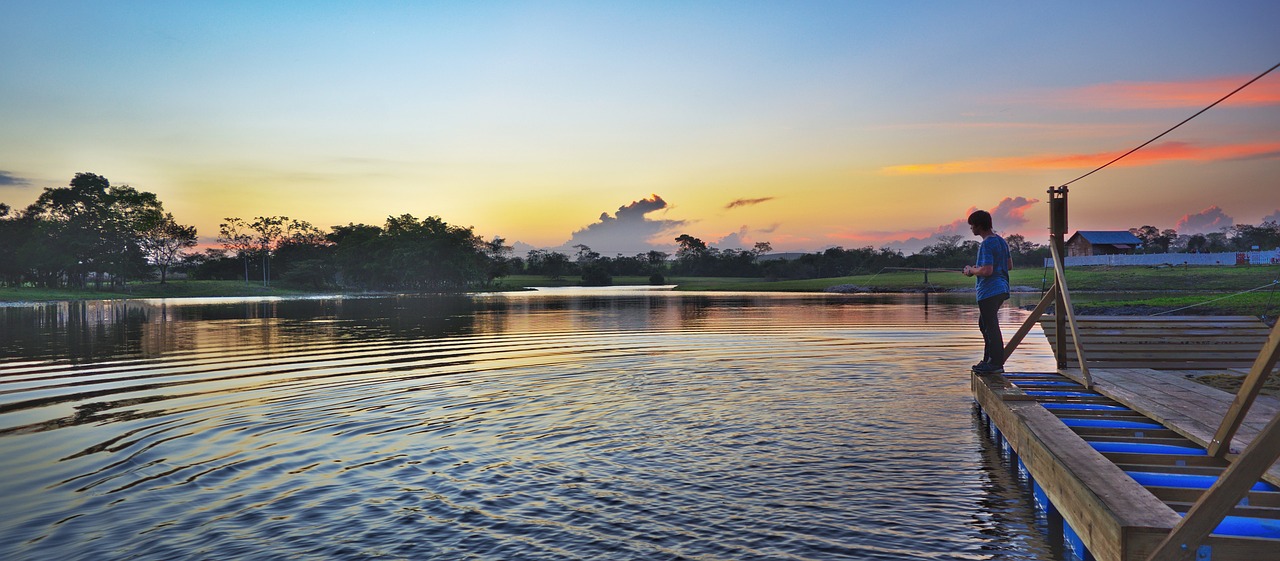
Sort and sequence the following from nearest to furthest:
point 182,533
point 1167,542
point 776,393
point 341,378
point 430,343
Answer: point 1167,542 < point 182,533 < point 776,393 < point 341,378 < point 430,343

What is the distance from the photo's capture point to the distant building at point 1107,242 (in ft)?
381

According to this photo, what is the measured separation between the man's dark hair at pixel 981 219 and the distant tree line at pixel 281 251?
352 feet

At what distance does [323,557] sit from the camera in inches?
239

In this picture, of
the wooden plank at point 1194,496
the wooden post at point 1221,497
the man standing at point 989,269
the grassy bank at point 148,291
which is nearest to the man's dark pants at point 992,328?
the man standing at point 989,269

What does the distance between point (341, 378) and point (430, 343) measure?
31.7 feet

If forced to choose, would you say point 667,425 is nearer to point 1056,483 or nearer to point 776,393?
point 776,393

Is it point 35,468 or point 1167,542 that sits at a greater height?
point 1167,542

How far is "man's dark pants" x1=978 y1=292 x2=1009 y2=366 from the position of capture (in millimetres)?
11367

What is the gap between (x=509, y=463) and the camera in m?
8.99

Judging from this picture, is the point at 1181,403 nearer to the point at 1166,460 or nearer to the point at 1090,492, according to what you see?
the point at 1166,460

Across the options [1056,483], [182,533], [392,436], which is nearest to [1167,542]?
[1056,483]

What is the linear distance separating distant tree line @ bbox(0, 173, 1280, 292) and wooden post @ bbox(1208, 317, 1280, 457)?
112m

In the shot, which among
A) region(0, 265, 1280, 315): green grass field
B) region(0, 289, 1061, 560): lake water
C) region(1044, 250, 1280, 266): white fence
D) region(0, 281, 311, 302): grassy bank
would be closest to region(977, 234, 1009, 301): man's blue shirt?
region(0, 289, 1061, 560): lake water

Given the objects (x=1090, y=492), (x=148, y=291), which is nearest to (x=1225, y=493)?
(x=1090, y=492)
